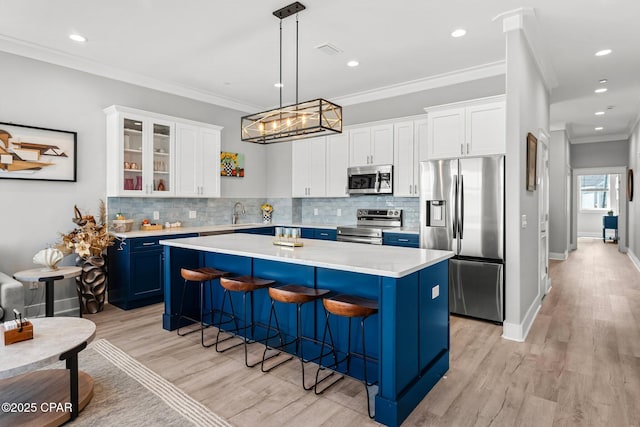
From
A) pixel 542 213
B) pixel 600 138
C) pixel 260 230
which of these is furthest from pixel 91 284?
pixel 600 138

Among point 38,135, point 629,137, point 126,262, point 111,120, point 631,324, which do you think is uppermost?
point 629,137

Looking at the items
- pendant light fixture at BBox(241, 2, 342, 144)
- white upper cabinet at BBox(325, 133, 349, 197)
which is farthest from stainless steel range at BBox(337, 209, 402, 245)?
pendant light fixture at BBox(241, 2, 342, 144)

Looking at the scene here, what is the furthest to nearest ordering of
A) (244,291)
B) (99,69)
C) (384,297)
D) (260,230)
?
(260,230) → (99,69) → (244,291) → (384,297)

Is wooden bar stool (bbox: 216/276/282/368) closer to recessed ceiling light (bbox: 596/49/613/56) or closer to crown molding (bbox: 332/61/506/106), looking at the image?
crown molding (bbox: 332/61/506/106)

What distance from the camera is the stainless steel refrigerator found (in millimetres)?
3842

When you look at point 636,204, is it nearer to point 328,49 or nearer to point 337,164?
point 337,164

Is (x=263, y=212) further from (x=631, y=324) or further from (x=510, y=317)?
(x=631, y=324)

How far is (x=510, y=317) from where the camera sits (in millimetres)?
3582

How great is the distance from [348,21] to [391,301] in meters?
2.70

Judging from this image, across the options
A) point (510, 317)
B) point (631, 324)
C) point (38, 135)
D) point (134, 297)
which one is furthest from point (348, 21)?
point (631, 324)

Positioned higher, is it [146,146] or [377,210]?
[146,146]

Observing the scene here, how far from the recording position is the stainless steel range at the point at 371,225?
5.09 meters

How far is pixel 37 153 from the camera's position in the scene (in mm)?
4129

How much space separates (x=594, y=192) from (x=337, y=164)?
1225 centimetres
